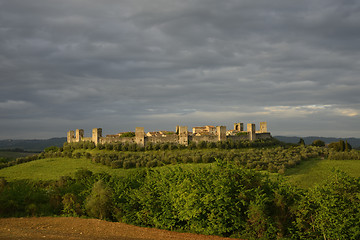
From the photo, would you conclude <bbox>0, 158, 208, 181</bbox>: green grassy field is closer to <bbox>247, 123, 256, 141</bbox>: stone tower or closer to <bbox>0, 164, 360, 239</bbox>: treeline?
<bbox>247, 123, 256, 141</bbox>: stone tower

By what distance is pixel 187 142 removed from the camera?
58312mm

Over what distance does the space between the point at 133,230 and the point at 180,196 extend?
2.50 m

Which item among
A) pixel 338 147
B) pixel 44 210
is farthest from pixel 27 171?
pixel 338 147

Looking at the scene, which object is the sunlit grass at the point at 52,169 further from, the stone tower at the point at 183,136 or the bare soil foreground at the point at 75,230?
the bare soil foreground at the point at 75,230

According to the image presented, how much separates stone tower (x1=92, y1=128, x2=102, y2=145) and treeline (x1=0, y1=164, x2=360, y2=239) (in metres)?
47.0

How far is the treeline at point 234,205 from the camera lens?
9.35 m

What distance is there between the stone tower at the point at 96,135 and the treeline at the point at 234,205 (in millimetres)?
47041

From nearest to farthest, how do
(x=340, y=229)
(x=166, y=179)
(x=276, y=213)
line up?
(x=340, y=229)
(x=276, y=213)
(x=166, y=179)

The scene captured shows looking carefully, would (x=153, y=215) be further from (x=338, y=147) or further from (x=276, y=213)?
(x=338, y=147)

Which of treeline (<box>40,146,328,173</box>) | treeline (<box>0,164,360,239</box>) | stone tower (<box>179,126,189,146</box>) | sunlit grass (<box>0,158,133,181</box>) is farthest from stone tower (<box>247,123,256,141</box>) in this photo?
treeline (<box>0,164,360,239</box>)

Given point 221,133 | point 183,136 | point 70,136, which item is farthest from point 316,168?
point 70,136

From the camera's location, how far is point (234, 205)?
405 inches

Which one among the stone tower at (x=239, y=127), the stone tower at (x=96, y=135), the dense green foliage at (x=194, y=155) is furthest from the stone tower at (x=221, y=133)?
the stone tower at (x=96, y=135)

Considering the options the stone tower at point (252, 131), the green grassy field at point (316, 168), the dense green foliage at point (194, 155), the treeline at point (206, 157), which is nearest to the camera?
the green grassy field at point (316, 168)
